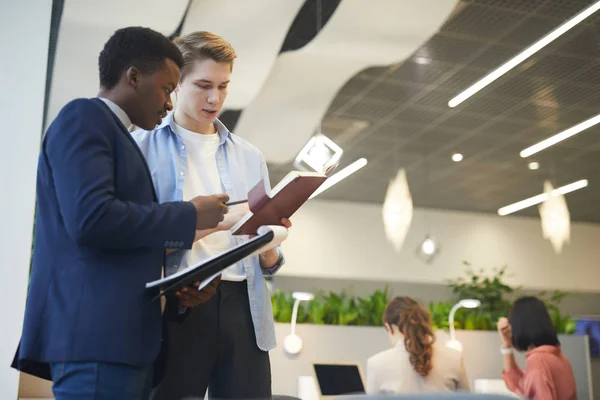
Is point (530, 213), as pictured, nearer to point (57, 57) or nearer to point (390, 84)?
point (390, 84)

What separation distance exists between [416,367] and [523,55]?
A: 3.72 meters

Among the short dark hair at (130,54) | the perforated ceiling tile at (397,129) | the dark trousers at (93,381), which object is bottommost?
the dark trousers at (93,381)

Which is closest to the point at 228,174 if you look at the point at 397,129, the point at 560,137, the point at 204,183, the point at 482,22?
the point at 204,183

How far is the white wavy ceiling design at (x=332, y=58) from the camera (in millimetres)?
5492

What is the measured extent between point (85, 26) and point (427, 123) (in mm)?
4587

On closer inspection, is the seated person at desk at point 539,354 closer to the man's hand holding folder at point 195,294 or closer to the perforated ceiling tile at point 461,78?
the man's hand holding folder at point 195,294

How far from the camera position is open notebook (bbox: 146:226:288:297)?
127 centimetres

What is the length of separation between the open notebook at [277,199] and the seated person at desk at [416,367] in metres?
2.48

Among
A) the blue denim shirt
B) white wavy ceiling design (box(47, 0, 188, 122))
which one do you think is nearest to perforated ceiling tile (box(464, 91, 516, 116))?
white wavy ceiling design (box(47, 0, 188, 122))

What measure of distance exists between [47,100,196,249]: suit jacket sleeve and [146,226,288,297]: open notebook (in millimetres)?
70

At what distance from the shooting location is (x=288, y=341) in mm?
4809

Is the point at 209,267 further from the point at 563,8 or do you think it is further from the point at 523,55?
the point at 523,55

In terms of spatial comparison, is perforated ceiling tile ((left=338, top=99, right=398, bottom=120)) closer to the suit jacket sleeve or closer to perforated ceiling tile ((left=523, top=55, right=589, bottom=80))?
perforated ceiling tile ((left=523, top=55, right=589, bottom=80))

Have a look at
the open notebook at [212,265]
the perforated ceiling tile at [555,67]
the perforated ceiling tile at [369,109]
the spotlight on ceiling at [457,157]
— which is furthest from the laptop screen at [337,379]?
the spotlight on ceiling at [457,157]
